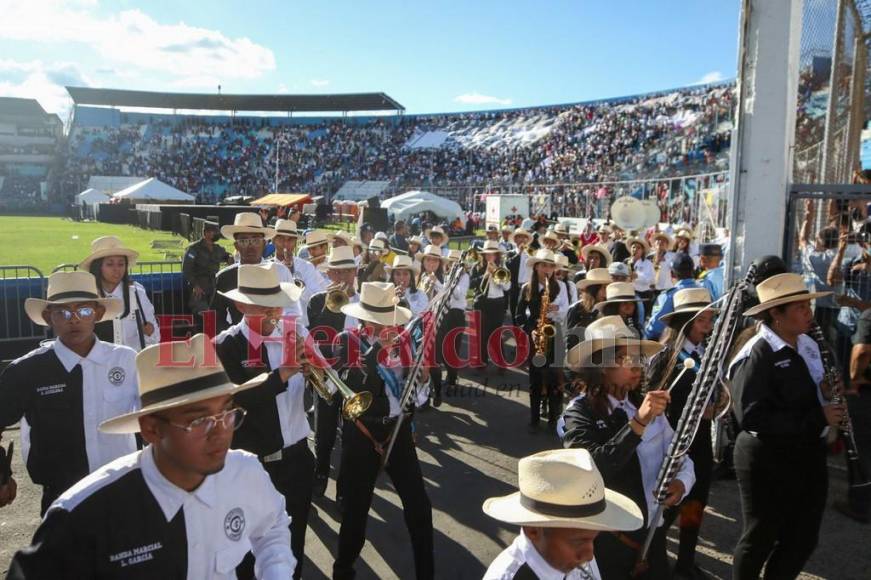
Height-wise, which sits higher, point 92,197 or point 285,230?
point 92,197

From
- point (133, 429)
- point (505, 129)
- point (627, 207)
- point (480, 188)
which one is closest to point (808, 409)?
point (133, 429)

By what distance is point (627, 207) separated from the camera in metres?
15.9

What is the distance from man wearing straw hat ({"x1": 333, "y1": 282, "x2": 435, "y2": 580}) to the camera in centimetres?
406

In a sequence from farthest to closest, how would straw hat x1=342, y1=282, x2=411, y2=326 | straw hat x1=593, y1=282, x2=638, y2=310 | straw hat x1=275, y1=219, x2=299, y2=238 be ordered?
straw hat x1=275, y1=219, x2=299, y2=238, straw hat x1=593, y1=282, x2=638, y2=310, straw hat x1=342, y1=282, x2=411, y2=326

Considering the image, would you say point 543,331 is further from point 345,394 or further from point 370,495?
point 345,394

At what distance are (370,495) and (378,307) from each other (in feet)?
4.29

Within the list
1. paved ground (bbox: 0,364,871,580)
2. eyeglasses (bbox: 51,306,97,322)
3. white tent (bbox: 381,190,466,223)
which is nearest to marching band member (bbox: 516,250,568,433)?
paved ground (bbox: 0,364,871,580)

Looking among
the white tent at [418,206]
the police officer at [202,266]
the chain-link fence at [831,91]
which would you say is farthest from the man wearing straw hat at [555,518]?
the white tent at [418,206]

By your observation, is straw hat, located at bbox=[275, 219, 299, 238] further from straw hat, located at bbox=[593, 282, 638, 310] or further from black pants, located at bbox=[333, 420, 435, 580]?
black pants, located at bbox=[333, 420, 435, 580]

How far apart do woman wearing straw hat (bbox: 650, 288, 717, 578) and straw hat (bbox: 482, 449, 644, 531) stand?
177cm

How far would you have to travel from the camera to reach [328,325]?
6488 millimetres

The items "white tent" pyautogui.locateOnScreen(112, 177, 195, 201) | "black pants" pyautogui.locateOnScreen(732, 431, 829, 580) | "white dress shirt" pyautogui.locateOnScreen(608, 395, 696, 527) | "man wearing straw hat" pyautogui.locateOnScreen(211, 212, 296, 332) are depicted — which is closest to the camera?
"white dress shirt" pyautogui.locateOnScreen(608, 395, 696, 527)

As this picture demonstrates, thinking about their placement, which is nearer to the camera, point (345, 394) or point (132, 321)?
point (345, 394)

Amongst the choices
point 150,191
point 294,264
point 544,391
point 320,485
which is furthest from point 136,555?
point 150,191
